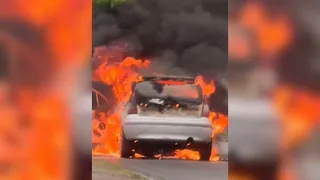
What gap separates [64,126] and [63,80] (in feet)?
0.55

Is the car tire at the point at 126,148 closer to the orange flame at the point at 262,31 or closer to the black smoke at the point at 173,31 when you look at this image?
the black smoke at the point at 173,31

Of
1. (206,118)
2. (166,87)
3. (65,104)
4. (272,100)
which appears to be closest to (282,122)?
(272,100)

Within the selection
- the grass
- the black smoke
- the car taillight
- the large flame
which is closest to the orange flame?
the black smoke

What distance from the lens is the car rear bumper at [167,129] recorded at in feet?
6.44

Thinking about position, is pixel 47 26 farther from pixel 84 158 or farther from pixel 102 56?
pixel 84 158

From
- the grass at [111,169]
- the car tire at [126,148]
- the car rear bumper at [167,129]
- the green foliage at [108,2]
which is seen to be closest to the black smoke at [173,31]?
the green foliage at [108,2]

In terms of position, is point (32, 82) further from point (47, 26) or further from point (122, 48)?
point (122, 48)

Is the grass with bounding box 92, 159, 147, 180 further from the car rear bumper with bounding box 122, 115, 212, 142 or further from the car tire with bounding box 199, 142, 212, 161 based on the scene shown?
the car tire with bounding box 199, 142, 212, 161

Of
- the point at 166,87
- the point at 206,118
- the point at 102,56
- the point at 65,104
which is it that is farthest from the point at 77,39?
the point at 206,118

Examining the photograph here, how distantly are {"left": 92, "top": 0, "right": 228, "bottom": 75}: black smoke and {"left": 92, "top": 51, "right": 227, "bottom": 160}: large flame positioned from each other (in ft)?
0.16

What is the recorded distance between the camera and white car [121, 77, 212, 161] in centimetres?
196

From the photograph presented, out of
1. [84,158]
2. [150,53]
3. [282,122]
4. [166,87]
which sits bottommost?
[84,158]

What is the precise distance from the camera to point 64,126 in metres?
1.98

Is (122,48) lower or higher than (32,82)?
higher
